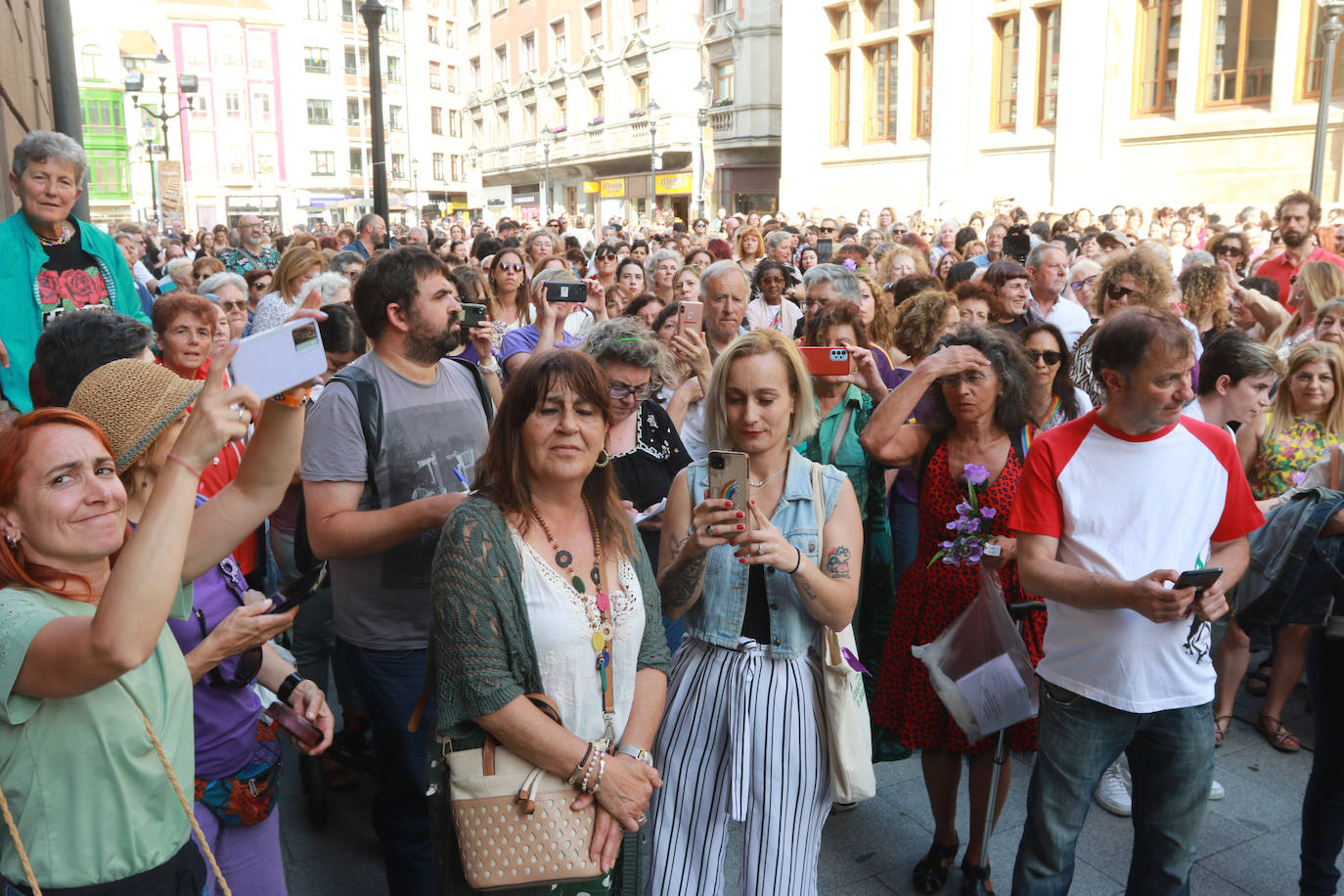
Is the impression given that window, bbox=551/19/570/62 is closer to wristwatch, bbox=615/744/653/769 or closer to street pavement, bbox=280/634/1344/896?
street pavement, bbox=280/634/1344/896

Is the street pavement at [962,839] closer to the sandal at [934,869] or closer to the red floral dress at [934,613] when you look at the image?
the sandal at [934,869]

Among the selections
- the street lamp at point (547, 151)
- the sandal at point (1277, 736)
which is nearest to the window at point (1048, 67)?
the sandal at point (1277, 736)

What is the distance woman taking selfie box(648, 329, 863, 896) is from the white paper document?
733 mm

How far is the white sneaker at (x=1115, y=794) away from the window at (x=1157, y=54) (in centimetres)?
2029

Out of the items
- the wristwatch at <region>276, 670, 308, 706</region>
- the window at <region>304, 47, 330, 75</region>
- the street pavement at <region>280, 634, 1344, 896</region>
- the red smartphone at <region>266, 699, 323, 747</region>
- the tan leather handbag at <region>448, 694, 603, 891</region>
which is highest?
the window at <region>304, 47, 330, 75</region>

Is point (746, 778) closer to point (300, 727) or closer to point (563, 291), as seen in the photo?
point (300, 727)

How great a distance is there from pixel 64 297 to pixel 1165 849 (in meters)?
5.20

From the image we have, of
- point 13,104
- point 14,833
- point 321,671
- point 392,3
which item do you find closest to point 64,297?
point 321,671

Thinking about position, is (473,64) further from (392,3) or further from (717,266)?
(717,266)

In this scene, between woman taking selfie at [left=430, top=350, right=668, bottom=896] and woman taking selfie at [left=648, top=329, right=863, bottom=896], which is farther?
woman taking selfie at [left=648, top=329, right=863, bottom=896]

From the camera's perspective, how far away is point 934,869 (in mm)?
3629

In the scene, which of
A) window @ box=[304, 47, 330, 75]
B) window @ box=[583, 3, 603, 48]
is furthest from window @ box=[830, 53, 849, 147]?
window @ box=[304, 47, 330, 75]

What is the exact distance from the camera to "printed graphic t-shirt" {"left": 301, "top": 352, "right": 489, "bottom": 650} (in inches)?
120

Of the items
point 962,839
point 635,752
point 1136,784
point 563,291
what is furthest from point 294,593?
point 563,291
